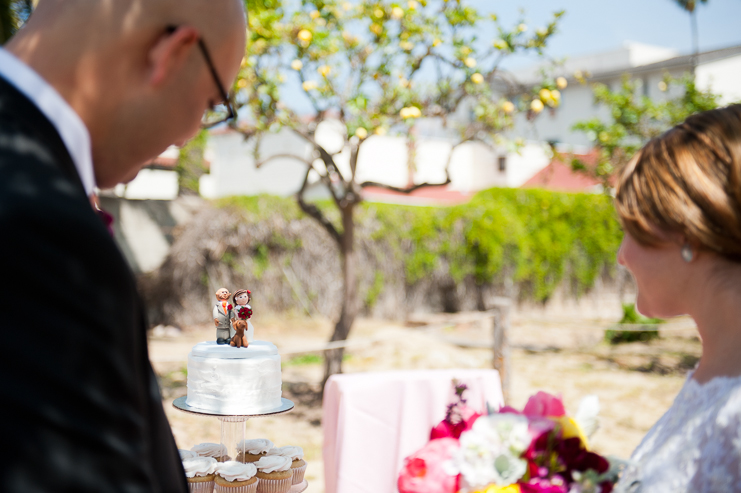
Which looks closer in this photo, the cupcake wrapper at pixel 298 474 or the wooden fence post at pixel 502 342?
the cupcake wrapper at pixel 298 474

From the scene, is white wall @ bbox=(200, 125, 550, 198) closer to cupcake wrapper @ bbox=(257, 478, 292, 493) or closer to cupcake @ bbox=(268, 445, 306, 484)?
cupcake @ bbox=(268, 445, 306, 484)

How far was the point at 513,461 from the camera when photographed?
Result: 125 cm

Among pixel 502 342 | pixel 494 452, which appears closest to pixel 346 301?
pixel 502 342

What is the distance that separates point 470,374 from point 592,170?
674 centimetres

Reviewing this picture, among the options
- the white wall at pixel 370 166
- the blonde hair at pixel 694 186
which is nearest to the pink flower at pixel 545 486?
the blonde hair at pixel 694 186

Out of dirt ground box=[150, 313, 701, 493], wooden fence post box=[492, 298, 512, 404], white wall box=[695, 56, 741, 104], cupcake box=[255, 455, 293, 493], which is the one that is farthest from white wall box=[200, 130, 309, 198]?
cupcake box=[255, 455, 293, 493]

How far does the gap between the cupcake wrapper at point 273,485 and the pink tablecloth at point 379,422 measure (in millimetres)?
268

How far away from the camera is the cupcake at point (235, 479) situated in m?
2.28

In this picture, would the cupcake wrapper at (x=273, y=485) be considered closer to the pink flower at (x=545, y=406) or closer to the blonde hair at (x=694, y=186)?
the pink flower at (x=545, y=406)

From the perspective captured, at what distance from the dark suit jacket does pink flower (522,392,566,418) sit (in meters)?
1.06

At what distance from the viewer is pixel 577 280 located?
46.6 ft

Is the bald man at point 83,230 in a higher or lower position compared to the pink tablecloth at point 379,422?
higher

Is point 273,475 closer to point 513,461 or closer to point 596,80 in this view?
point 513,461

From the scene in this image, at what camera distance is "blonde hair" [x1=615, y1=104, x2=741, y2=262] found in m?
1.24
